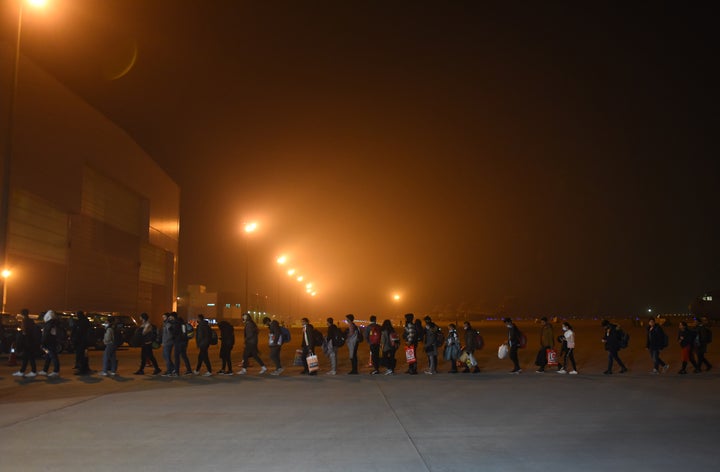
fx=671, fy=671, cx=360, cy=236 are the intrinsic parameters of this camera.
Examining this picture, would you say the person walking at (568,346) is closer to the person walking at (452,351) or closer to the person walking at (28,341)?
the person walking at (452,351)

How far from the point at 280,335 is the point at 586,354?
44.2ft

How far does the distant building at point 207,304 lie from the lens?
110m

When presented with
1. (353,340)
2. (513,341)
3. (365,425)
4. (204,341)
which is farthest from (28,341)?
(513,341)

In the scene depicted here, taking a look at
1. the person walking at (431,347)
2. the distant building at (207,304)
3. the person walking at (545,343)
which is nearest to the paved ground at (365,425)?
the person walking at (545,343)

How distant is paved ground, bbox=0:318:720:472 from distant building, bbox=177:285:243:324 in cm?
9519

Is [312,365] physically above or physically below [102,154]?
below

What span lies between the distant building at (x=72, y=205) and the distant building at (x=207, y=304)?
51484mm

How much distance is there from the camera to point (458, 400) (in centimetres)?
1307

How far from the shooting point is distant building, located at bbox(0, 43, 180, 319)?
113 feet

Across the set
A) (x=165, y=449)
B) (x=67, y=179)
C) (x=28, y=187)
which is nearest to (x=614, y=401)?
(x=165, y=449)

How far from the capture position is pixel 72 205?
4012 centimetres

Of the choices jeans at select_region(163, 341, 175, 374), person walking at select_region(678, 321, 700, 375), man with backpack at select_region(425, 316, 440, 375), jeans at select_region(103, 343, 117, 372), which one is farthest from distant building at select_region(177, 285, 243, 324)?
person walking at select_region(678, 321, 700, 375)

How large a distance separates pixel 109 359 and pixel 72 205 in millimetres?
24104

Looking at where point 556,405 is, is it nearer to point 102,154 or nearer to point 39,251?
point 39,251
